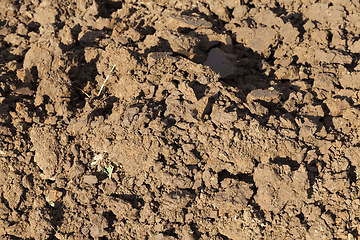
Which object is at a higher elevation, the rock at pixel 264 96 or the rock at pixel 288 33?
the rock at pixel 288 33

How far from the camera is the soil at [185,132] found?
2.98 meters

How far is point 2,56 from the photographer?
4.22 meters

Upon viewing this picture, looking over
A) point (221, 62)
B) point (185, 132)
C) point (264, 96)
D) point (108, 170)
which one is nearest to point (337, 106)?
point (264, 96)

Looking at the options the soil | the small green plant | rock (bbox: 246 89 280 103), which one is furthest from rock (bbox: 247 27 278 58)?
the small green plant

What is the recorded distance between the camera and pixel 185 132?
3223mm

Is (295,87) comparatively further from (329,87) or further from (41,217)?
(41,217)

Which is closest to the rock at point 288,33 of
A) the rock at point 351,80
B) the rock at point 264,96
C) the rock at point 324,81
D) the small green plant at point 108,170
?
the rock at point 324,81

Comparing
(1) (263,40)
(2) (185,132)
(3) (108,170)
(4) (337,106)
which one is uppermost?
(1) (263,40)

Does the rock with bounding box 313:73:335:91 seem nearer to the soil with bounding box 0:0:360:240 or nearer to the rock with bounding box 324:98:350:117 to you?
the soil with bounding box 0:0:360:240

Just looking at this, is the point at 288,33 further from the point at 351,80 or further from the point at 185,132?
the point at 185,132

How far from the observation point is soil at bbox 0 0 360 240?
2979 mm

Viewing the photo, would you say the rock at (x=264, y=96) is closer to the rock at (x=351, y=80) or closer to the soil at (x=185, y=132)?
the soil at (x=185, y=132)

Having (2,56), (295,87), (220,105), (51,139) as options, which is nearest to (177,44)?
(220,105)

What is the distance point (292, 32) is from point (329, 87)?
91 centimetres
